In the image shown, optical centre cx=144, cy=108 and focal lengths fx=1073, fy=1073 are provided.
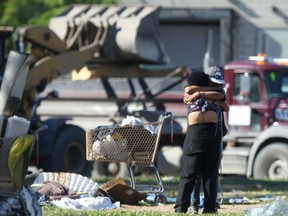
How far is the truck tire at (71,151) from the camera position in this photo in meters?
20.3

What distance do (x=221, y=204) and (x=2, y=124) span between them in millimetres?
5287

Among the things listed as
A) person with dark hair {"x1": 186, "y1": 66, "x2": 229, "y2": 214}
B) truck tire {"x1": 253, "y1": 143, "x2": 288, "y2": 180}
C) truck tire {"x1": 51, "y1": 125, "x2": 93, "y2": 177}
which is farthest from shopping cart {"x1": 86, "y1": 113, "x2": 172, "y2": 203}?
truck tire {"x1": 253, "y1": 143, "x2": 288, "y2": 180}

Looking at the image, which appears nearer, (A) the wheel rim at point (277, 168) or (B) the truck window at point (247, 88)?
(A) the wheel rim at point (277, 168)

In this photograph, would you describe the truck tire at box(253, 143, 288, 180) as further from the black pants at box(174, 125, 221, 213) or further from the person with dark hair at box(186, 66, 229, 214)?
the black pants at box(174, 125, 221, 213)

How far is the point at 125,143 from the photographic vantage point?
13680mm

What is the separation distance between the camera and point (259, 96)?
20953 mm

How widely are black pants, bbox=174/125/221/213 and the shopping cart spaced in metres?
1.19

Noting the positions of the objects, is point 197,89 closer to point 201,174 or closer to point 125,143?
point 201,174

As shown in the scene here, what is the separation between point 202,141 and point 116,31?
1004 cm

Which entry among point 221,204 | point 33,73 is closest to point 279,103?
point 33,73

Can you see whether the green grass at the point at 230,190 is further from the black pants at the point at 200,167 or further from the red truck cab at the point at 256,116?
the red truck cab at the point at 256,116

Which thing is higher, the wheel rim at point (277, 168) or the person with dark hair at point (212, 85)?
the person with dark hair at point (212, 85)

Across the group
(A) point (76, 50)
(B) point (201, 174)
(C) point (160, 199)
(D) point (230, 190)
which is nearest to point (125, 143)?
(C) point (160, 199)

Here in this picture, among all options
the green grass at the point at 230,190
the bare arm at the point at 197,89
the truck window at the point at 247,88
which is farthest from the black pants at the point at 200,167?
the truck window at the point at 247,88
